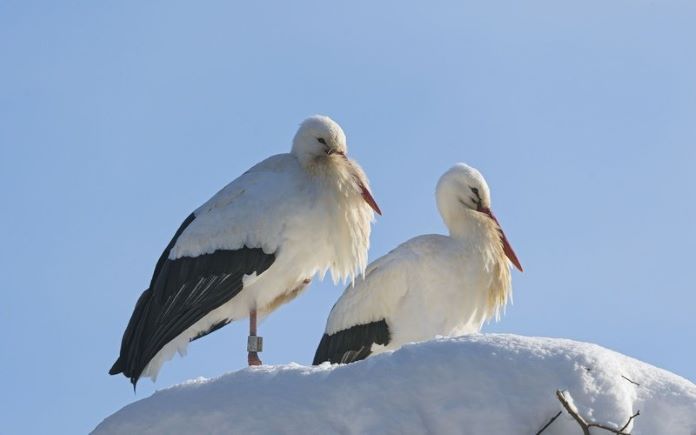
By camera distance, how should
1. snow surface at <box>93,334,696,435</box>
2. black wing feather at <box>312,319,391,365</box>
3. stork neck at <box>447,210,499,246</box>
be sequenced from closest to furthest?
snow surface at <box>93,334,696,435</box>
stork neck at <box>447,210,499,246</box>
black wing feather at <box>312,319,391,365</box>

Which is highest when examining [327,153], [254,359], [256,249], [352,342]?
[327,153]

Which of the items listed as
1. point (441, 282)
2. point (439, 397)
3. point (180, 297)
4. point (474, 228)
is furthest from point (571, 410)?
point (474, 228)

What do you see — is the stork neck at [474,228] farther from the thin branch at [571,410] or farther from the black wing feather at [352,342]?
the thin branch at [571,410]

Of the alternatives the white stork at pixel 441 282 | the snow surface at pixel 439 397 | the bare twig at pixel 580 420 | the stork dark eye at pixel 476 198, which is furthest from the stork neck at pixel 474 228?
the bare twig at pixel 580 420

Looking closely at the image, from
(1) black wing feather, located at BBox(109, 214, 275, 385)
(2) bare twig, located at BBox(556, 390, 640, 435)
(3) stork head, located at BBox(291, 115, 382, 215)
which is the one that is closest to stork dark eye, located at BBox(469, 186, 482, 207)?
(3) stork head, located at BBox(291, 115, 382, 215)

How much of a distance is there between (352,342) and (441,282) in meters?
1.03

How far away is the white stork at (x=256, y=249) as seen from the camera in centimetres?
766

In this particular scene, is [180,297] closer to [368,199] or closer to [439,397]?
[368,199]

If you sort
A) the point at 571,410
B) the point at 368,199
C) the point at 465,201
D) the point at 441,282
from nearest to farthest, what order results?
the point at 571,410 < the point at 368,199 < the point at 441,282 < the point at 465,201

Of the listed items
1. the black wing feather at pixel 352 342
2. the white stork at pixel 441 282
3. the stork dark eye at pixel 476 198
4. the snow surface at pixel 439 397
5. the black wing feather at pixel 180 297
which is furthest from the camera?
the stork dark eye at pixel 476 198

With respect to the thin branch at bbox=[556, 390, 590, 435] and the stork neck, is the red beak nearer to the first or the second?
the stork neck

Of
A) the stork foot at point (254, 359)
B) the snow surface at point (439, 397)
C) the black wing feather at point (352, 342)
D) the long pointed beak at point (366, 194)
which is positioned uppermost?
the long pointed beak at point (366, 194)

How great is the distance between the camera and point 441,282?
868 cm

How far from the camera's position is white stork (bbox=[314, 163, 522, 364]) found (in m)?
8.68
